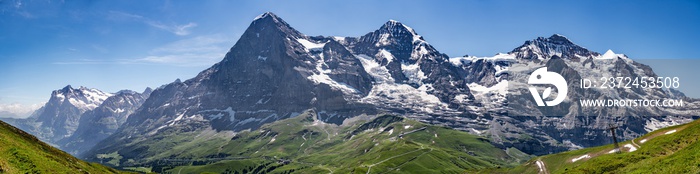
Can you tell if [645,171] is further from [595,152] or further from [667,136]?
[595,152]

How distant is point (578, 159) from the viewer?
143m

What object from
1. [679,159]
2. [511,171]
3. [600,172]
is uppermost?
[679,159]

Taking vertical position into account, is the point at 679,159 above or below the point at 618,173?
above

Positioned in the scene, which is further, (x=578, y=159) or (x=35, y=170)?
(x=578, y=159)

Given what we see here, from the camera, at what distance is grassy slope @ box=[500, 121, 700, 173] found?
222 feet

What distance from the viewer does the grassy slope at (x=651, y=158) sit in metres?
67.6

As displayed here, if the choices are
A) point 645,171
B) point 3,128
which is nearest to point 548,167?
point 645,171

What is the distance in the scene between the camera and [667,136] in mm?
107750

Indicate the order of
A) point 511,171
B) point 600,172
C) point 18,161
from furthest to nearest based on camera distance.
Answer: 1. point 511,171
2. point 600,172
3. point 18,161

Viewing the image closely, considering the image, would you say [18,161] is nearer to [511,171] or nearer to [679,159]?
[679,159]

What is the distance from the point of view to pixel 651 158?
85.0m

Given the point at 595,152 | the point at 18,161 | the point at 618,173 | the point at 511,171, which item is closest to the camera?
the point at 18,161

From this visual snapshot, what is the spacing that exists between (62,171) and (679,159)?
10588 cm

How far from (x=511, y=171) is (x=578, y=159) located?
32.9 meters
